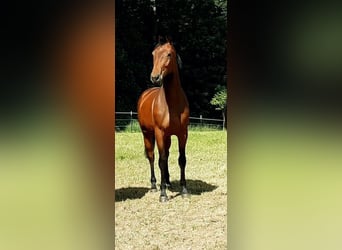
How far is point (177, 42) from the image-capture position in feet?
11.8

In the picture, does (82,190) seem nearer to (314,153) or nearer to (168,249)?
(314,153)

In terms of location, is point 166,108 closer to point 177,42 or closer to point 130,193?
point 130,193

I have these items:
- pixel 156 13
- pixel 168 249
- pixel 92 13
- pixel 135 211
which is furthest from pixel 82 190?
pixel 156 13

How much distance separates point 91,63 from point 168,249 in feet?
2.93

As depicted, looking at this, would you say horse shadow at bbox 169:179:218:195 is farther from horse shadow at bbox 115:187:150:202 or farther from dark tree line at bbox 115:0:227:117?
dark tree line at bbox 115:0:227:117

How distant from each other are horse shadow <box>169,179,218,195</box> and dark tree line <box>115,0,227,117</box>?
0.52 m

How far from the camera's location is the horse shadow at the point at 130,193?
8.24 feet

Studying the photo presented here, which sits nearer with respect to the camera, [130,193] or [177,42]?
[130,193]

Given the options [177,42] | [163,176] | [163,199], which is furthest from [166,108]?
[177,42]

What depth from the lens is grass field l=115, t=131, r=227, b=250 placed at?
1363 mm

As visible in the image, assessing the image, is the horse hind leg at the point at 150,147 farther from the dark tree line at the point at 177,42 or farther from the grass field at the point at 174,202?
the dark tree line at the point at 177,42

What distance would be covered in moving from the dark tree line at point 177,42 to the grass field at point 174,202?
15.8 inches

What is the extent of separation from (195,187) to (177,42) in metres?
1.23

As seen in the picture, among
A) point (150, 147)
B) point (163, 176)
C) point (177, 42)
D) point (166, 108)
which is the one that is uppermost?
point (177, 42)
